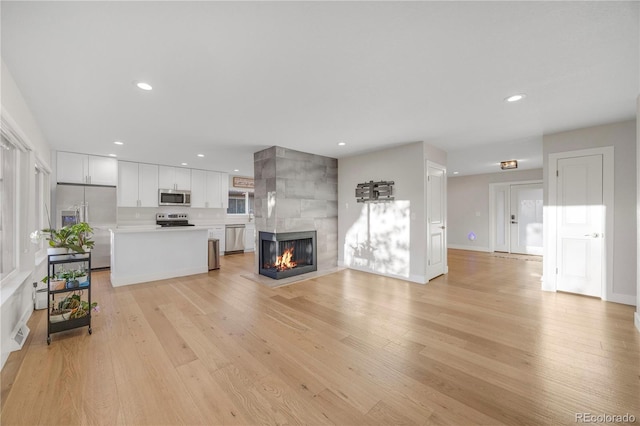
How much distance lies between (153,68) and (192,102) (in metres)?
0.65

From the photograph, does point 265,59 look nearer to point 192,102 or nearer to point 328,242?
point 192,102

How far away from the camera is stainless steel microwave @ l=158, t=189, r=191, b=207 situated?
6402 mm

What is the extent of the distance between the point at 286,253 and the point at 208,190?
3.63 meters

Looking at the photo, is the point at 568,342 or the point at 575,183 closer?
the point at 568,342

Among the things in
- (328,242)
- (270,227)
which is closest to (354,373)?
(270,227)

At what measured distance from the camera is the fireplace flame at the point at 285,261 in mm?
4701

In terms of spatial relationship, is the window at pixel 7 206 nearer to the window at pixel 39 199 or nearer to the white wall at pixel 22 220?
the white wall at pixel 22 220

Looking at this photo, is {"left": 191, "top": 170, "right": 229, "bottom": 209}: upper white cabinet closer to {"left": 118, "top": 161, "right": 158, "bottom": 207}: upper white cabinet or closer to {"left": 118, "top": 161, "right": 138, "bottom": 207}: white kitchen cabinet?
{"left": 118, "top": 161, "right": 158, "bottom": 207}: upper white cabinet

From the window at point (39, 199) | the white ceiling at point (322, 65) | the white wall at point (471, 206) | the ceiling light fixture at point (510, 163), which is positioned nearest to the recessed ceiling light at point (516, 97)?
the white ceiling at point (322, 65)

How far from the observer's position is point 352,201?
5570 mm

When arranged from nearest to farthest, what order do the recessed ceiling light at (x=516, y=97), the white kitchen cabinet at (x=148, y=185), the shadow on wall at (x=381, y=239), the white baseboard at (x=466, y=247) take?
the recessed ceiling light at (x=516, y=97) → the shadow on wall at (x=381, y=239) → the white kitchen cabinet at (x=148, y=185) → the white baseboard at (x=466, y=247)

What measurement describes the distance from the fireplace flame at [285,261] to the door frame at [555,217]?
406cm

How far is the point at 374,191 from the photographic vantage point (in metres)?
5.06

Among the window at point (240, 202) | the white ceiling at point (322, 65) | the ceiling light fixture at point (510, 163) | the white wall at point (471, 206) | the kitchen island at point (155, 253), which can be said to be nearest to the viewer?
the white ceiling at point (322, 65)
